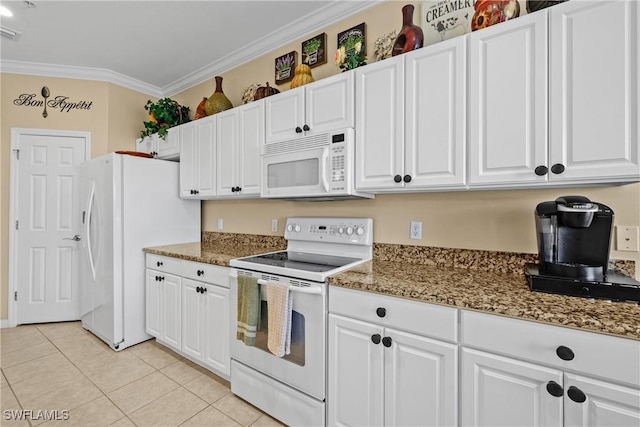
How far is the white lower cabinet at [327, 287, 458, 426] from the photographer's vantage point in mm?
1249

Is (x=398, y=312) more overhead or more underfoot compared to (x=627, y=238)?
more underfoot

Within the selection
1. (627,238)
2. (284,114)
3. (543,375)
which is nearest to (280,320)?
(543,375)

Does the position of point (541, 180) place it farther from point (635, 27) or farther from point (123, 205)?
point (123, 205)

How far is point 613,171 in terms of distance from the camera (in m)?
1.21

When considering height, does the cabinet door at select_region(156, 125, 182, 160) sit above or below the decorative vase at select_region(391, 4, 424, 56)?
below

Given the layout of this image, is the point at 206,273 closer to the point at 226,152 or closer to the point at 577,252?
the point at 226,152

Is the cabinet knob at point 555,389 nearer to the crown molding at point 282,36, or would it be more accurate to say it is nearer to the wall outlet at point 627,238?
the wall outlet at point 627,238

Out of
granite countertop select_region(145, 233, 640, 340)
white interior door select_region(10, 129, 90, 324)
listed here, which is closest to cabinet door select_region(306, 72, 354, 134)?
granite countertop select_region(145, 233, 640, 340)

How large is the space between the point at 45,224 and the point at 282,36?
3.22m

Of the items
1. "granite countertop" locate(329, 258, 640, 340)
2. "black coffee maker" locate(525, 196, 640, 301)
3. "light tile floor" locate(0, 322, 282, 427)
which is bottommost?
"light tile floor" locate(0, 322, 282, 427)

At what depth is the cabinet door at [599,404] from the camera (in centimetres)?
93

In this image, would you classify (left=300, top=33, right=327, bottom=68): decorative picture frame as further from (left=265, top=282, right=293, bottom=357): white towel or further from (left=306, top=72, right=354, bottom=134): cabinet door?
(left=265, top=282, right=293, bottom=357): white towel

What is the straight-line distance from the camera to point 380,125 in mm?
1774

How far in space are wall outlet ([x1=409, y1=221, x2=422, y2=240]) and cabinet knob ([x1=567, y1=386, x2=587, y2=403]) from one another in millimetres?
1057
